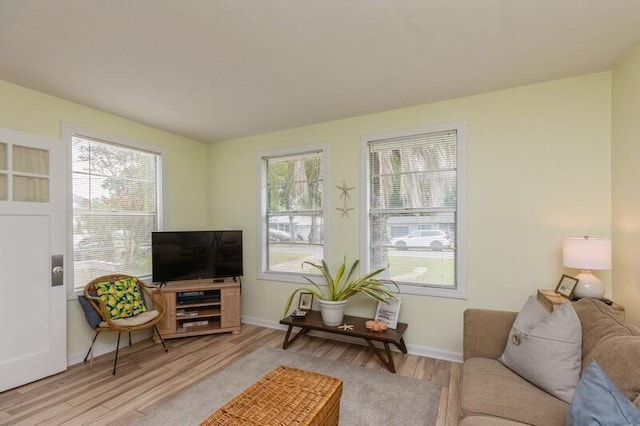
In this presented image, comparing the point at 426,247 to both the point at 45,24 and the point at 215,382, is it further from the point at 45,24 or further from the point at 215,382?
the point at 45,24

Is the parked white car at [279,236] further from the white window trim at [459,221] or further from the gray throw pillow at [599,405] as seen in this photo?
the gray throw pillow at [599,405]

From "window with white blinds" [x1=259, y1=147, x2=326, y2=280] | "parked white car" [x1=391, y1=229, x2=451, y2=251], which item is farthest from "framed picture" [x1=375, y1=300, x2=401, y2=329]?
"window with white blinds" [x1=259, y1=147, x2=326, y2=280]

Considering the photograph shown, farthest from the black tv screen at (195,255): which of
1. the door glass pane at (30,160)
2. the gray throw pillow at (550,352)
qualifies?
the gray throw pillow at (550,352)

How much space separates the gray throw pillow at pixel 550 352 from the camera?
4.97 ft

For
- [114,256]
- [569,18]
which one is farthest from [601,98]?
[114,256]


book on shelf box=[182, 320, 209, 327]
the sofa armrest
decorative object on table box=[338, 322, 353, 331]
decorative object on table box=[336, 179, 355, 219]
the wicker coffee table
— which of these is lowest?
book on shelf box=[182, 320, 209, 327]

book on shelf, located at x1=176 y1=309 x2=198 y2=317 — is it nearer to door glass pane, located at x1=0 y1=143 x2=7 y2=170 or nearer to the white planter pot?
the white planter pot

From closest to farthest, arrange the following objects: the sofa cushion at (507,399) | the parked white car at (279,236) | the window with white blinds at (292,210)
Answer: the sofa cushion at (507,399) < the window with white blinds at (292,210) < the parked white car at (279,236)

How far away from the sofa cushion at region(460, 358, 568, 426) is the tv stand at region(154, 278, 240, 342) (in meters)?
2.68

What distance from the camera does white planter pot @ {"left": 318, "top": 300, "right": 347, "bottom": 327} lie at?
3027 millimetres

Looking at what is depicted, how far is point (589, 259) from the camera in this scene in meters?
2.11

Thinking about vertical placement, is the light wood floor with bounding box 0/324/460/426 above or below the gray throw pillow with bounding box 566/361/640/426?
below

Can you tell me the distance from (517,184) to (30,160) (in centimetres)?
428

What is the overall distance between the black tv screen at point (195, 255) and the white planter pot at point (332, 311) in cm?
132
